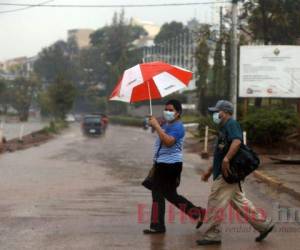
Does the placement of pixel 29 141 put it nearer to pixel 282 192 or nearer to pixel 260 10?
pixel 260 10

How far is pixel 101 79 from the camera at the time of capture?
378 feet

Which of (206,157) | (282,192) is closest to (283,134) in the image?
(206,157)

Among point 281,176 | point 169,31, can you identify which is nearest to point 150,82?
point 281,176

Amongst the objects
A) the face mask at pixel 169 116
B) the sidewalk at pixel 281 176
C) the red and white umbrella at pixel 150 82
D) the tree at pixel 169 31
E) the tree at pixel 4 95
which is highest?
the tree at pixel 169 31

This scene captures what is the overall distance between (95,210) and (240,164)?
11.3ft

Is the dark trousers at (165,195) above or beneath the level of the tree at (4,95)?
above

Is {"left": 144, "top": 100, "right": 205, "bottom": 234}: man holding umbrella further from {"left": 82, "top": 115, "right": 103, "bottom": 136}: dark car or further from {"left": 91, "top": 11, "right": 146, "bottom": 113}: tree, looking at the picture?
{"left": 91, "top": 11, "right": 146, "bottom": 113}: tree

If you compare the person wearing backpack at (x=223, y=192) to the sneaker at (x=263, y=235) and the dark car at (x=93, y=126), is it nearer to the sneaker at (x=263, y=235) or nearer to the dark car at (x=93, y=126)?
the sneaker at (x=263, y=235)

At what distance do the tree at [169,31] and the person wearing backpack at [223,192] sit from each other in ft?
347

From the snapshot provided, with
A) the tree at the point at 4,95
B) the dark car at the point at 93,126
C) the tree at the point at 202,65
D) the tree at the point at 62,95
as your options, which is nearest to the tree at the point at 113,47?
the tree at the point at 4,95

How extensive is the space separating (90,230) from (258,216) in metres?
2.24

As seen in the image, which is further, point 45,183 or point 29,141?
point 29,141

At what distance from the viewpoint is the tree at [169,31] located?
113625mm

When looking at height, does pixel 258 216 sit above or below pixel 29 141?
above
